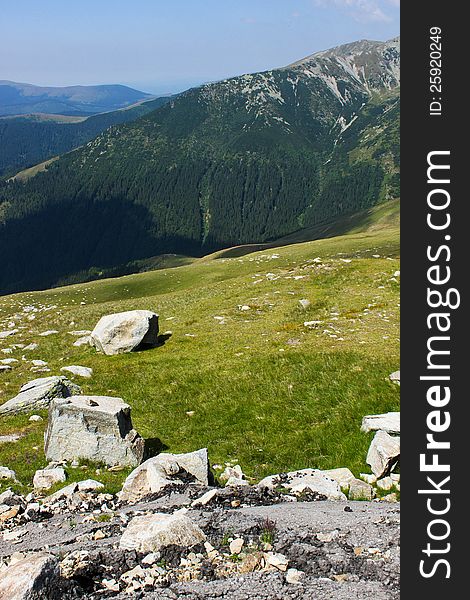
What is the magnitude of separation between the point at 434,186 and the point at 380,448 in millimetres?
9000

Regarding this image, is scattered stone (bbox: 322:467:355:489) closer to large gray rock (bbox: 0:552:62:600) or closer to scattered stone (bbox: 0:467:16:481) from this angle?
large gray rock (bbox: 0:552:62:600)

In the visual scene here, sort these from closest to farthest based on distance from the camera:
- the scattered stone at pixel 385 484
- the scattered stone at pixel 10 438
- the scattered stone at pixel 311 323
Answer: the scattered stone at pixel 385 484 < the scattered stone at pixel 10 438 < the scattered stone at pixel 311 323

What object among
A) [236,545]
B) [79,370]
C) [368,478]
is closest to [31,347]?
[79,370]

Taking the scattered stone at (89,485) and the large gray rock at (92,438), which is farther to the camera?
the large gray rock at (92,438)

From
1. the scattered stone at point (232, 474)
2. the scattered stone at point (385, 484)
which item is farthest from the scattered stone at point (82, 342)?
the scattered stone at point (385, 484)

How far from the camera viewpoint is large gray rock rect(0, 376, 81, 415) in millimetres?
21016

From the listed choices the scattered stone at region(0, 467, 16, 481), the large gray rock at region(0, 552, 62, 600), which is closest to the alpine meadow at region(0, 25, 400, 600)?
the large gray rock at region(0, 552, 62, 600)

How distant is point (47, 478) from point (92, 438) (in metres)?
2.10

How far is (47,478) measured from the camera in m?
14.5

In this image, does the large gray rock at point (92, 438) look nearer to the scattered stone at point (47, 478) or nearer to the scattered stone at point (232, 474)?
the scattered stone at point (47, 478)

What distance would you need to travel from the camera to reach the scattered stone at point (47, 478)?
14.3m

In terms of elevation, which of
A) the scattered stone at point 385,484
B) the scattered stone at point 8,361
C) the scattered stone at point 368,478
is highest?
the scattered stone at point 385,484

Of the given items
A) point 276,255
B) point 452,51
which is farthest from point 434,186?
point 276,255

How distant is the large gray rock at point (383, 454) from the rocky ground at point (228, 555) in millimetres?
2634
